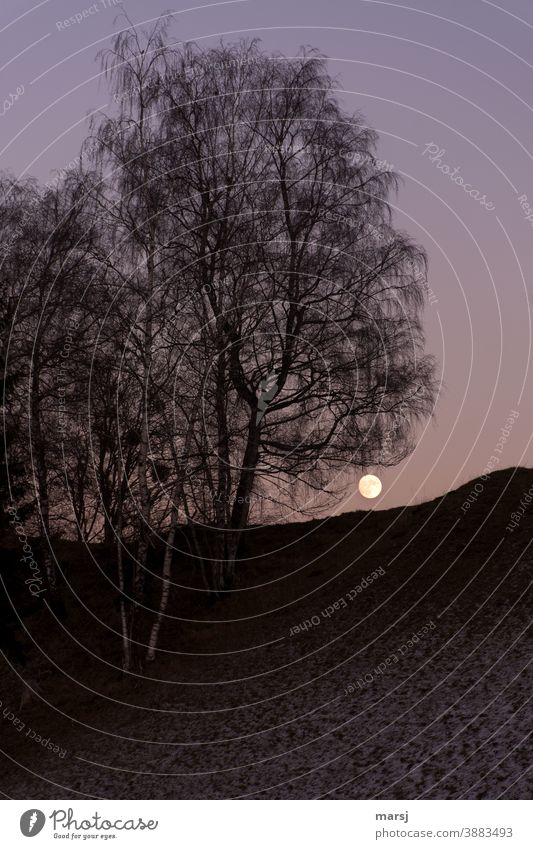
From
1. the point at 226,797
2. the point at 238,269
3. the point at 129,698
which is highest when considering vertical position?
the point at 238,269

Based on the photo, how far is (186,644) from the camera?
2731 centimetres

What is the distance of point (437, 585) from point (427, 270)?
28.9 feet

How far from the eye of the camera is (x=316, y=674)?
2314 cm

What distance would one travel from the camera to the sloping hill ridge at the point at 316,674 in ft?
60.3

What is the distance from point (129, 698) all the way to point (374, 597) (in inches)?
267

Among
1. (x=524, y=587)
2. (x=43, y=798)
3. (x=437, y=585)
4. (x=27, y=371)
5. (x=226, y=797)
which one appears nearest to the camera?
(x=226, y=797)

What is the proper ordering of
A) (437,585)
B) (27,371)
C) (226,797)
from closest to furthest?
(226,797), (437,585), (27,371)

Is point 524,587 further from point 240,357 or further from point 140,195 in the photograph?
point 140,195

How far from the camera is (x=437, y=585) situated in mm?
26000

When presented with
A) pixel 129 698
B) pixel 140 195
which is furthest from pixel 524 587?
pixel 140 195

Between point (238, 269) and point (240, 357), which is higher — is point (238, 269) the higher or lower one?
the higher one

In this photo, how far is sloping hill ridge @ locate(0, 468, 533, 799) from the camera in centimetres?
1839

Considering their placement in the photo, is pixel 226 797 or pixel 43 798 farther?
pixel 43 798

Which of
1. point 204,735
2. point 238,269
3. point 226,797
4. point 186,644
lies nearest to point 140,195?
point 238,269
